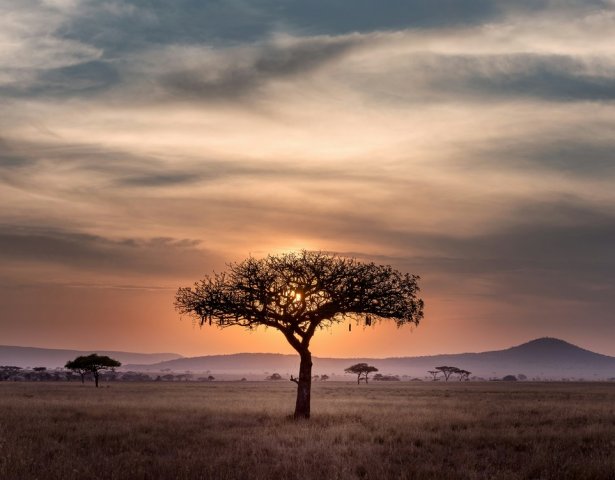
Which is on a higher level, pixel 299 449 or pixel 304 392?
pixel 304 392

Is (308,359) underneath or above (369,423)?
above

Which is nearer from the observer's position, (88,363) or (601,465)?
(601,465)

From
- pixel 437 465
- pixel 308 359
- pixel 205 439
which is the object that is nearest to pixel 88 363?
pixel 308 359

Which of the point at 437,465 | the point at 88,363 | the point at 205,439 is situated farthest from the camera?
the point at 88,363

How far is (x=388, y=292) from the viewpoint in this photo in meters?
38.9

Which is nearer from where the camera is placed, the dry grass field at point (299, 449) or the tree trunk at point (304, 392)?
the dry grass field at point (299, 449)

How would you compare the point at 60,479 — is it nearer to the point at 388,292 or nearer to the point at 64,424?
the point at 64,424

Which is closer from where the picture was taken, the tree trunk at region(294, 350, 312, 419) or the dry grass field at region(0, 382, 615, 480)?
the dry grass field at region(0, 382, 615, 480)

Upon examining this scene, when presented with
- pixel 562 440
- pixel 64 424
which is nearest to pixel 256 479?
pixel 562 440

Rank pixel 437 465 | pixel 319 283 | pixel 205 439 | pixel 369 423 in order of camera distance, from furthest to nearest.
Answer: pixel 319 283, pixel 369 423, pixel 205 439, pixel 437 465

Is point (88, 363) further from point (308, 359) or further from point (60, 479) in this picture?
point (60, 479)

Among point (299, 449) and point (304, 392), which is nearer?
point (299, 449)

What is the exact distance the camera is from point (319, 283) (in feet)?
125

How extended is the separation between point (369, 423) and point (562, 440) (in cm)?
1016
